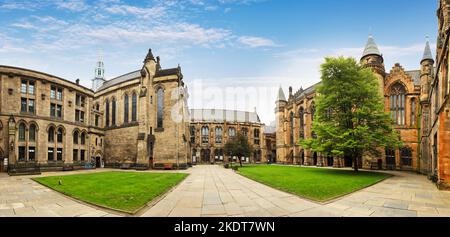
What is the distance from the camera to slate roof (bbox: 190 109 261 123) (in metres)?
74.2

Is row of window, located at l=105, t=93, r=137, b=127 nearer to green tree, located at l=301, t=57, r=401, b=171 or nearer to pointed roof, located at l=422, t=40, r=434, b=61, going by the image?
green tree, located at l=301, t=57, r=401, b=171

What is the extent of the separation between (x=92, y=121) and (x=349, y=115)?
1765 inches

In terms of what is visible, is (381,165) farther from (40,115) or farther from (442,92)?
(40,115)

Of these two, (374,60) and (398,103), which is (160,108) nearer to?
(374,60)

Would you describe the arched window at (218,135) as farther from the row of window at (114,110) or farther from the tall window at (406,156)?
the tall window at (406,156)

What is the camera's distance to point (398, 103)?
114 ft

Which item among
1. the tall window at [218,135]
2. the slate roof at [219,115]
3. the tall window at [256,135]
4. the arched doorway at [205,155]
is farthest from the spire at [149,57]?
the tall window at [256,135]

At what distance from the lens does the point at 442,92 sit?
627 inches

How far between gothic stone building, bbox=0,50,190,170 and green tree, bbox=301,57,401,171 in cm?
2293

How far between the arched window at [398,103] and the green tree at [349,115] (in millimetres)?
13621

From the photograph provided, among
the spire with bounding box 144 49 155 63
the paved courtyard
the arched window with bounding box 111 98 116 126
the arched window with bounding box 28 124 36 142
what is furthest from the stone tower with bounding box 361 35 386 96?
the arched window with bounding box 28 124 36 142

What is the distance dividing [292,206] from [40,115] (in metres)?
39.0

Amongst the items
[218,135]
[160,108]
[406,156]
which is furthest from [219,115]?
[406,156]

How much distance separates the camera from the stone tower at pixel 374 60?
115 ft
